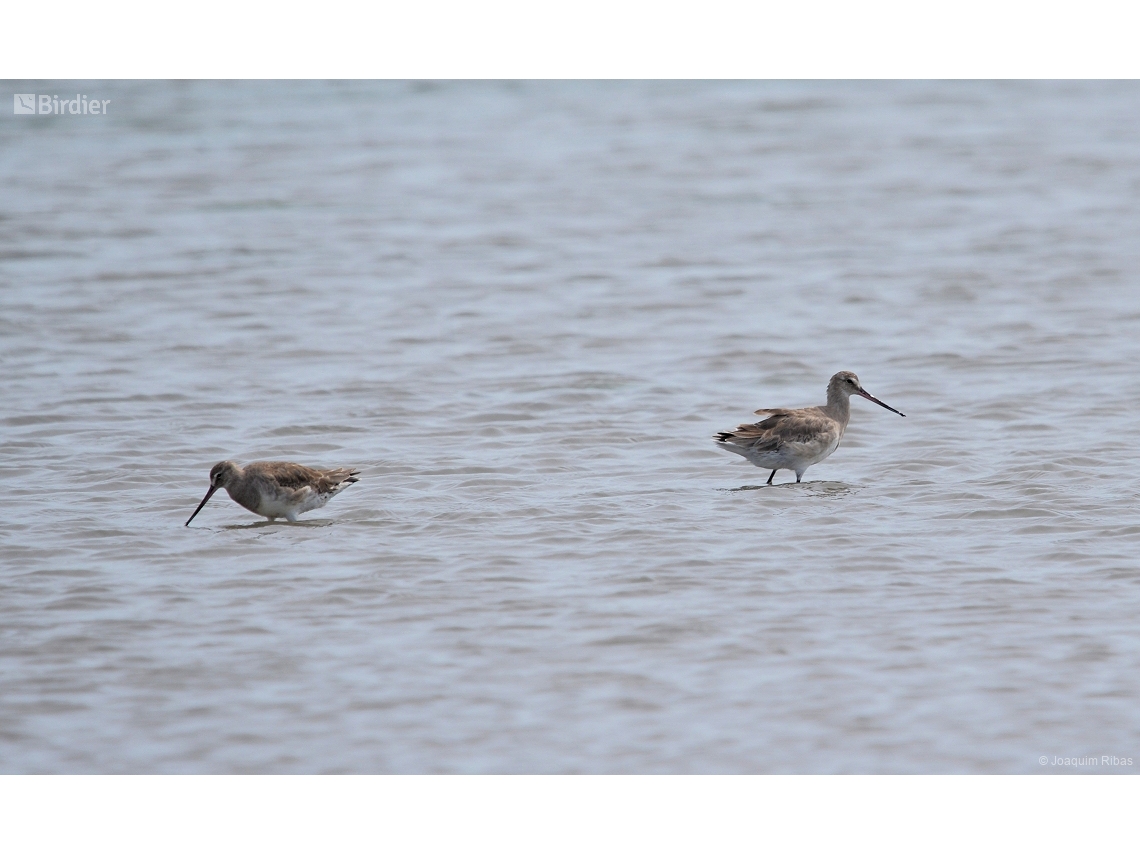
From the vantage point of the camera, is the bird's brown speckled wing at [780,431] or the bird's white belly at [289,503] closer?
the bird's white belly at [289,503]

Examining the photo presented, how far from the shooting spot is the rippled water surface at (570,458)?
23.3 feet

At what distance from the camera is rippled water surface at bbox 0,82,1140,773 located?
7113 mm

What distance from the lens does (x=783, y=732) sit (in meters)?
6.86

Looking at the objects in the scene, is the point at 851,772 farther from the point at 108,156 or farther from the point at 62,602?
the point at 108,156

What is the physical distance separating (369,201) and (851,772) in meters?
18.9

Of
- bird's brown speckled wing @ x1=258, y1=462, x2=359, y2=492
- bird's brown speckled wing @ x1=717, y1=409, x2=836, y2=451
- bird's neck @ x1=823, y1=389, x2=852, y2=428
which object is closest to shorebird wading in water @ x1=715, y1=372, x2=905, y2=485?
bird's brown speckled wing @ x1=717, y1=409, x2=836, y2=451

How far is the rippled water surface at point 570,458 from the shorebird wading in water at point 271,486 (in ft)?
0.67

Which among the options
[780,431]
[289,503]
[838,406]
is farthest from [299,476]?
[838,406]

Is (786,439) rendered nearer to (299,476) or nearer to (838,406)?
(838,406)

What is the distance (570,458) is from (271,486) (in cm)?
286

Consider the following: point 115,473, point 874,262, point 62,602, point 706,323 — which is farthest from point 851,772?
point 874,262

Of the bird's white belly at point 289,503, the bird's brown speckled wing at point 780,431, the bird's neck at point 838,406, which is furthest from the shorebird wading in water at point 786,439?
the bird's white belly at point 289,503

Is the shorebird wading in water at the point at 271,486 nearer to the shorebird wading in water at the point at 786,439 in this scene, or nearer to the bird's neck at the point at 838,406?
the shorebird wading in water at the point at 786,439

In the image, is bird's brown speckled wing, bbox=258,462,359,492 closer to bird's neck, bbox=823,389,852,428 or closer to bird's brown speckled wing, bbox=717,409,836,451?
bird's brown speckled wing, bbox=717,409,836,451
